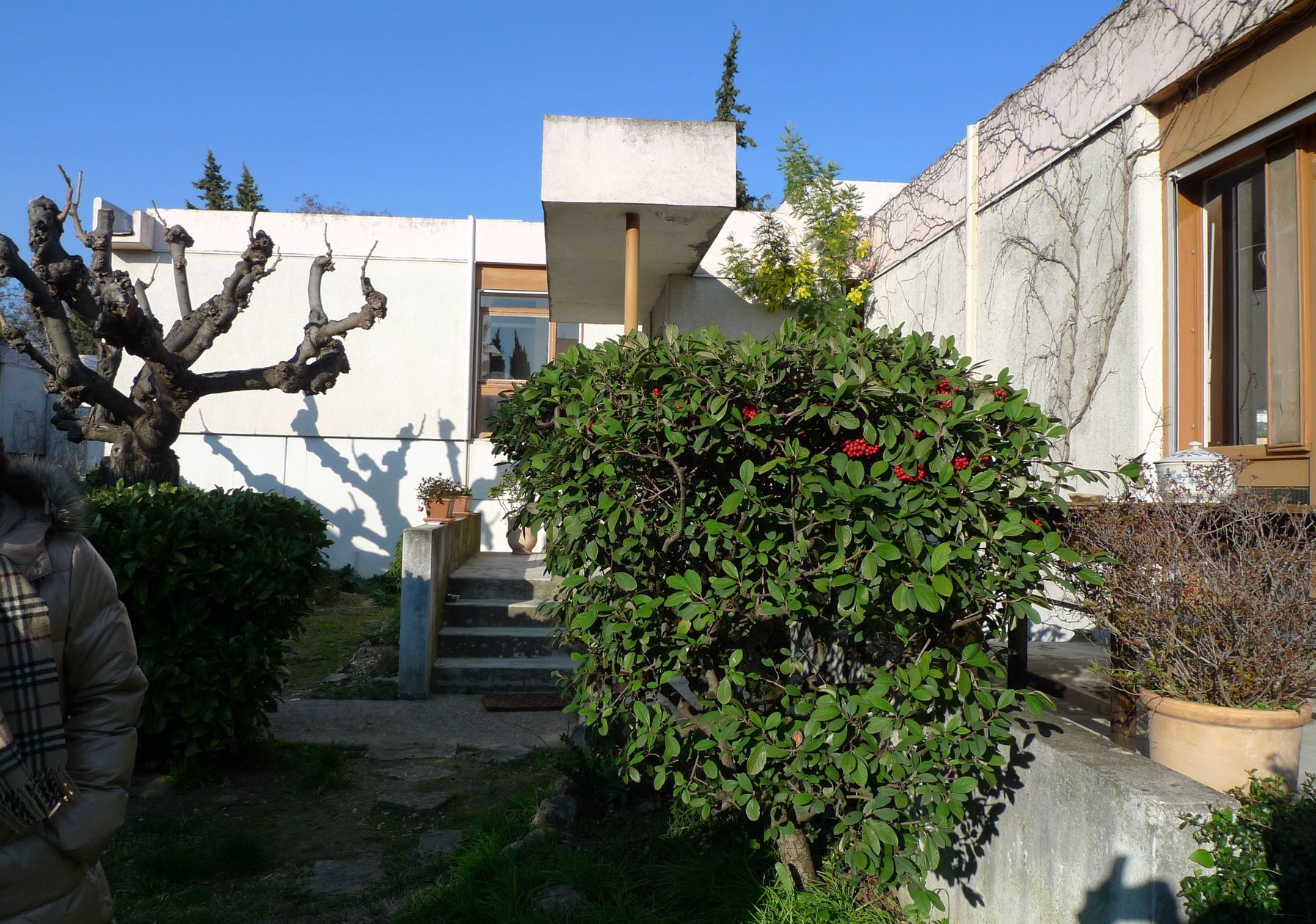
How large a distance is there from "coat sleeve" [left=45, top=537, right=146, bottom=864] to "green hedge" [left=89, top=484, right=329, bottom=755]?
2879 mm

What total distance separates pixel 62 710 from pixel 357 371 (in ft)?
36.3

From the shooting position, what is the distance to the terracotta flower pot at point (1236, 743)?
2551mm

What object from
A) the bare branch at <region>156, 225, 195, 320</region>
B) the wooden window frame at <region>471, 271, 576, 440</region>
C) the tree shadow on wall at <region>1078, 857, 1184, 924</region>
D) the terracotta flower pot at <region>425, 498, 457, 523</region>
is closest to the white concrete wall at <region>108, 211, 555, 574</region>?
the wooden window frame at <region>471, 271, 576, 440</region>

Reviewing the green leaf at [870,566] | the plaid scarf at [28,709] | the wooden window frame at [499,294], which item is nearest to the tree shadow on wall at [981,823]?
the green leaf at [870,566]

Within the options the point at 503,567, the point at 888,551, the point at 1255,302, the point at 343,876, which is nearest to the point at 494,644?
the point at 503,567

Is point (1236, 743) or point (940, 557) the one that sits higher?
point (940, 557)

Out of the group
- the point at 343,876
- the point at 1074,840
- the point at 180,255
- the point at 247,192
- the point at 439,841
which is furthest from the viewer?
the point at 247,192

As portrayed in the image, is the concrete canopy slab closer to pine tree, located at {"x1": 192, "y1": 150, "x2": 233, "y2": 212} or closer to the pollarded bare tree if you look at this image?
the pollarded bare tree

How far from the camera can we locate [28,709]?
193 centimetres

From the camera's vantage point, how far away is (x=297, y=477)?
496 inches

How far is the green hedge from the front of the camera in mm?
4773

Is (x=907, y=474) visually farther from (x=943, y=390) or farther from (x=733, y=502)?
(x=733, y=502)

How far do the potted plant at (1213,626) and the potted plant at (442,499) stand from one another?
907cm

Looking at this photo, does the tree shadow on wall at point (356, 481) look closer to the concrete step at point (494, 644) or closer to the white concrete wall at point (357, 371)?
the white concrete wall at point (357, 371)
